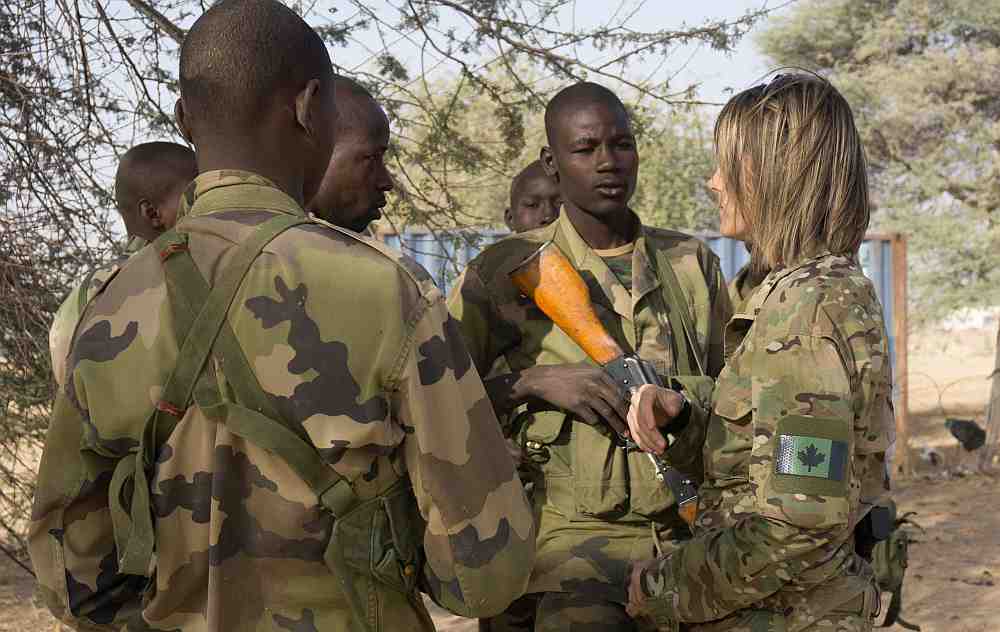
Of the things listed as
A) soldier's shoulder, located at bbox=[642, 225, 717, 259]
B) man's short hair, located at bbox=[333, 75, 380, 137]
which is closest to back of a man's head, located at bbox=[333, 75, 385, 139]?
man's short hair, located at bbox=[333, 75, 380, 137]

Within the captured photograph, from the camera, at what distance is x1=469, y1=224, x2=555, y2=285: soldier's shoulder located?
302 centimetres

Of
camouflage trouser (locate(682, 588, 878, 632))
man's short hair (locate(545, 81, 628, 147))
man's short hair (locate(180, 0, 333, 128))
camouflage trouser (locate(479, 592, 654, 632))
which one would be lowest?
camouflage trouser (locate(479, 592, 654, 632))

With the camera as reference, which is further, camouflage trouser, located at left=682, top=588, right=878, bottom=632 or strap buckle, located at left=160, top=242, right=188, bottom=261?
camouflage trouser, located at left=682, top=588, right=878, bottom=632

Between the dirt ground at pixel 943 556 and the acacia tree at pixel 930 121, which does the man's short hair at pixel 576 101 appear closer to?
the dirt ground at pixel 943 556

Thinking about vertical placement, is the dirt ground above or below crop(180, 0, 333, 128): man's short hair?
below

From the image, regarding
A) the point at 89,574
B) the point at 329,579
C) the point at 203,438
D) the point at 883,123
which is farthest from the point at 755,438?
the point at 883,123

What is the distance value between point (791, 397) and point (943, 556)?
6.51 m

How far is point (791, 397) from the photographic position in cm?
200

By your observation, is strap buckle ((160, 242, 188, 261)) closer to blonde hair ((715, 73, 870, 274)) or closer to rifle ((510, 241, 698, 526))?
blonde hair ((715, 73, 870, 274))

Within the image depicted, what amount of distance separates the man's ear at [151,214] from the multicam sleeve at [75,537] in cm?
167

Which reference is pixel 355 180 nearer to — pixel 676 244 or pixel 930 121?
pixel 676 244

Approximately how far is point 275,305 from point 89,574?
1.69 ft

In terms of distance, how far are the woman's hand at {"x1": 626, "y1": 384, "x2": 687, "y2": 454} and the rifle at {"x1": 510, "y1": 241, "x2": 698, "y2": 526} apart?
13 cm

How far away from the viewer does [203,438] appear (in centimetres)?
157
